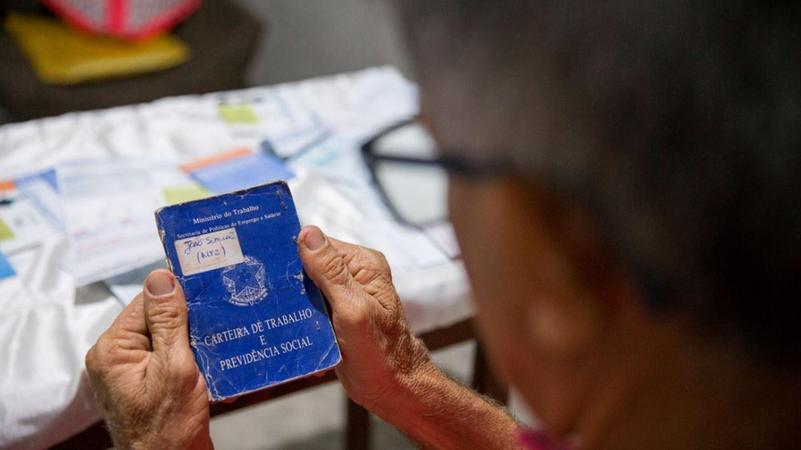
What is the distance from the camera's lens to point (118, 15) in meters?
2.22

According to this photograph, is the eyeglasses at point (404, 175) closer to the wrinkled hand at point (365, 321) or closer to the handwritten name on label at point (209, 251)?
the wrinkled hand at point (365, 321)

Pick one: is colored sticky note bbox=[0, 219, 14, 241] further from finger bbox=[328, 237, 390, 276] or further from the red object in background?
the red object in background

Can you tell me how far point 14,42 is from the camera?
89.7 inches

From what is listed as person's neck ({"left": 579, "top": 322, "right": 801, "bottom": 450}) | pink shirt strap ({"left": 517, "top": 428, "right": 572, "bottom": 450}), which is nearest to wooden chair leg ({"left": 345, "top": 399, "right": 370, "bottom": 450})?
pink shirt strap ({"left": 517, "top": 428, "right": 572, "bottom": 450})

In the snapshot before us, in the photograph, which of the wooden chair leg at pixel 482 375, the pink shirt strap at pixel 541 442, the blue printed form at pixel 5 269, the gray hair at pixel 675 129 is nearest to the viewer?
the gray hair at pixel 675 129

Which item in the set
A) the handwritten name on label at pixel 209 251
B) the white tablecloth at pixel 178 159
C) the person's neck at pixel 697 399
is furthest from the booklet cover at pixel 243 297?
the person's neck at pixel 697 399

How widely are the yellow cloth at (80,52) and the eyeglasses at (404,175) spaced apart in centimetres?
102

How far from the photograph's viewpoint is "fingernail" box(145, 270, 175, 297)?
832 millimetres

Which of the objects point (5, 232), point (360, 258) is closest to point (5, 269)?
point (5, 232)

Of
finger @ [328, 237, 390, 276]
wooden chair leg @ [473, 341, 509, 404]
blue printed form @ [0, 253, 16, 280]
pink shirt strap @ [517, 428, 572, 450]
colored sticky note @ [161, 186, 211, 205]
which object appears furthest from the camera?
wooden chair leg @ [473, 341, 509, 404]

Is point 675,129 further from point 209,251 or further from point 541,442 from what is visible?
point 209,251

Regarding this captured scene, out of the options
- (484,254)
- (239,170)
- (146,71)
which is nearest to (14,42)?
(146,71)

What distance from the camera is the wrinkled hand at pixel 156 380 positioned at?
82cm

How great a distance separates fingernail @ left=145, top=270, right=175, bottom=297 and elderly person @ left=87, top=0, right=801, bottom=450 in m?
0.45
